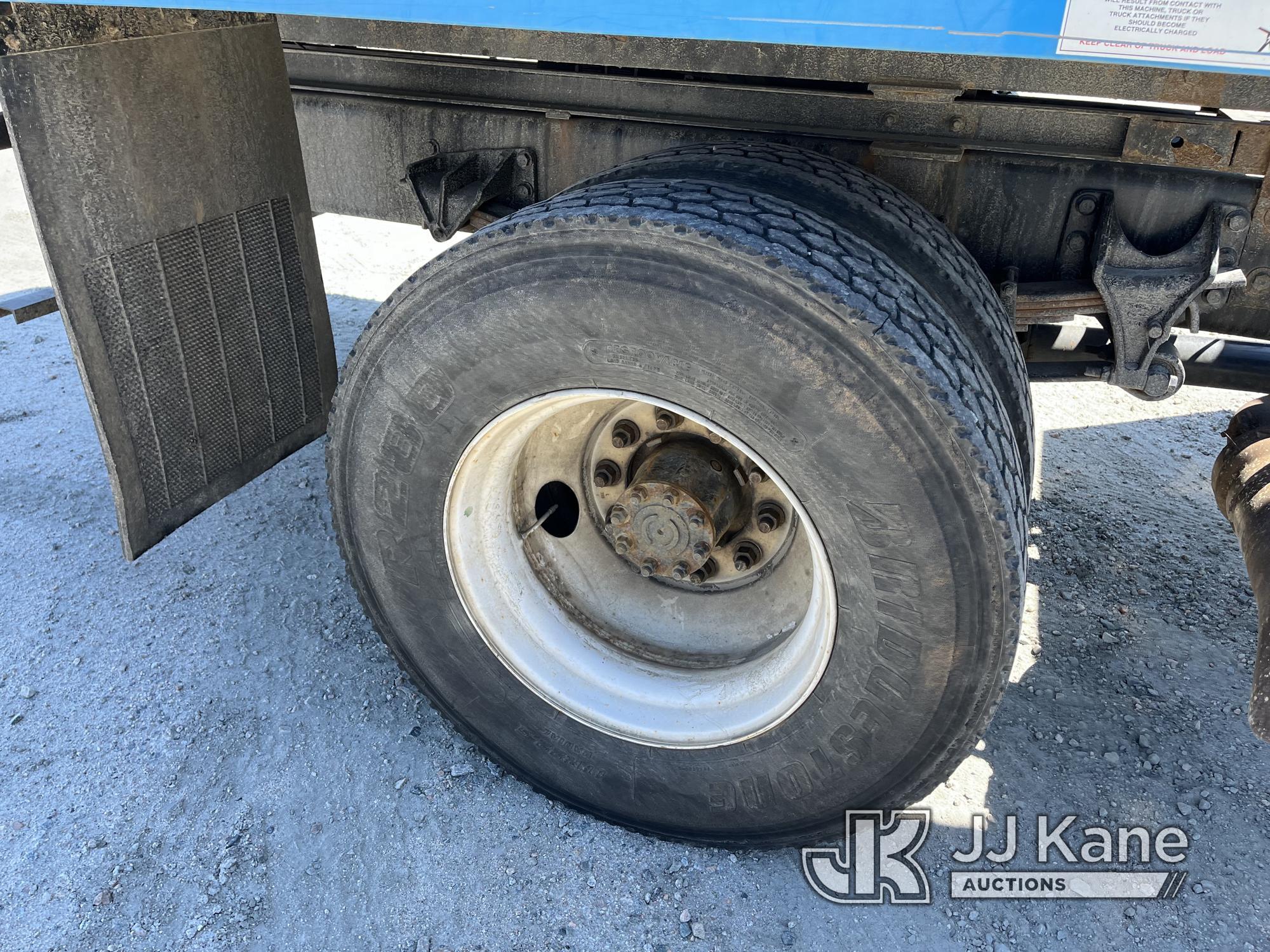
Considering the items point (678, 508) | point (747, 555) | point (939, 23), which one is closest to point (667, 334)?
point (678, 508)

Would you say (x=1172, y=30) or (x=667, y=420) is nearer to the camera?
(x=1172, y=30)

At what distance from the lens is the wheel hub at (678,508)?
227cm

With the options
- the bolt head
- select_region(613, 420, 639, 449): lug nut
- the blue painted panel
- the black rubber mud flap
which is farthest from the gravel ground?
the blue painted panel

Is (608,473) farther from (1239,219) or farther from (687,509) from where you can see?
(1239,219)

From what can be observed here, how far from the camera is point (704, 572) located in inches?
94.9

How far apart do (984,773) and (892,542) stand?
115 centimetres

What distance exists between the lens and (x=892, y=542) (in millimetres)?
1782

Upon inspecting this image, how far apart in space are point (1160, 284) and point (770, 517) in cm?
103

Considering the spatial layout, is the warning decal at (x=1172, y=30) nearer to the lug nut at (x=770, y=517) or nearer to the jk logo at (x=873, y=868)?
the lug nut at (x=770, y=517)

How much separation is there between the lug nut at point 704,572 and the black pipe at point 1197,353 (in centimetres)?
119

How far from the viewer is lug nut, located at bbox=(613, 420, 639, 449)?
2432 millimetres

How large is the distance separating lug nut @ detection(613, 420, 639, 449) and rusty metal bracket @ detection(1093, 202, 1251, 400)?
1134mm

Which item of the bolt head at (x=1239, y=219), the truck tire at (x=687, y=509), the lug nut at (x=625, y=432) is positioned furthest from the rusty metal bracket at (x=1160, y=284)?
the lug nut at (x=625, y=432)

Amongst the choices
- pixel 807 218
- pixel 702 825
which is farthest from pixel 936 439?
pixel 702 825
